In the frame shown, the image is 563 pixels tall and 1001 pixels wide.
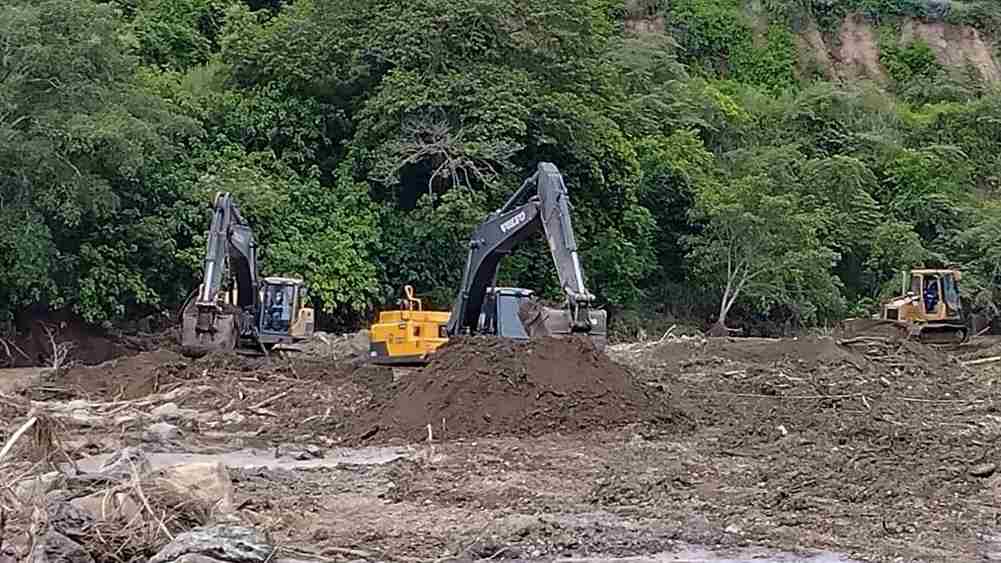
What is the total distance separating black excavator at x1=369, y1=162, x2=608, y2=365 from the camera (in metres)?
15.2

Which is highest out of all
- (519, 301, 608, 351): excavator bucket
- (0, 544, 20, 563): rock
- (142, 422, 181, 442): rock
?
(519, 301, 608, 351): excavator bucket

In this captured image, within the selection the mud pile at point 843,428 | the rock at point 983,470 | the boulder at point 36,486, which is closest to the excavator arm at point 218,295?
the mud pile at point 843,428

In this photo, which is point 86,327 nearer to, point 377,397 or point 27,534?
point 377,397

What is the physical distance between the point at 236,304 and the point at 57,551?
1280cm

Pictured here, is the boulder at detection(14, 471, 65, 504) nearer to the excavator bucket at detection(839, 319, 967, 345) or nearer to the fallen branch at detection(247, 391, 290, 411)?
the fallen branch at detection(247, 391, 290, 411)

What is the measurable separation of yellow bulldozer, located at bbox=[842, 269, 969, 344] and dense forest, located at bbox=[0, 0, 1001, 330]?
7.15m

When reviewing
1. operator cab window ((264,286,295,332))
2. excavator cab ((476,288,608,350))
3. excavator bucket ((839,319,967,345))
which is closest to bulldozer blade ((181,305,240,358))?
operator cab window ((264,286,295,332))

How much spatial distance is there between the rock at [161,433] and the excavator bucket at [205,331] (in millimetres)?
3694

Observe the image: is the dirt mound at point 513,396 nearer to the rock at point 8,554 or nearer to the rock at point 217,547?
the rock at point 217,547

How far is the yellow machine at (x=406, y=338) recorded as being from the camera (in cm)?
1759

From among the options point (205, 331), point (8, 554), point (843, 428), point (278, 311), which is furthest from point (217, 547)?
point (278, 311)

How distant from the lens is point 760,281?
3453 centimetres

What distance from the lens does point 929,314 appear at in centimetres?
2652

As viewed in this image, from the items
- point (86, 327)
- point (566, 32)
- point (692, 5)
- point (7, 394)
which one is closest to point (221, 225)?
point (7, 394)
